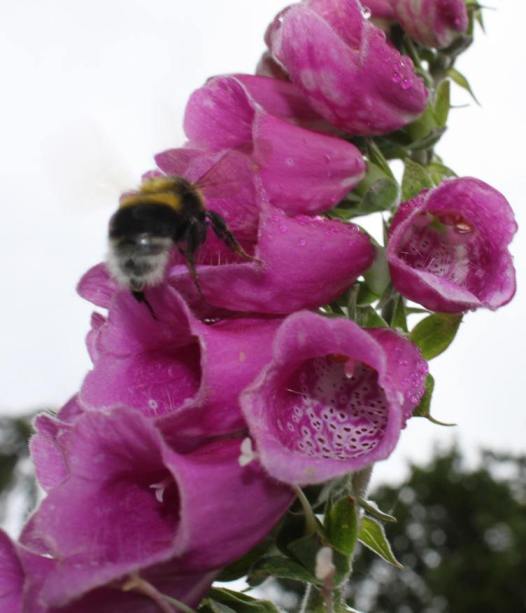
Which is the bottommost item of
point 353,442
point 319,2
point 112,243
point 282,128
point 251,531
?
point 251,531

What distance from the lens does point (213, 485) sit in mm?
1538

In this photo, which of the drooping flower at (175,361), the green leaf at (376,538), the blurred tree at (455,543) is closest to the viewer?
the drooping flower at (175,361)

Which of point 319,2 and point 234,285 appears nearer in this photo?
point 234,285

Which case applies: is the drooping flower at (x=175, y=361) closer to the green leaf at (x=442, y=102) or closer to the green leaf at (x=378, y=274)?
the green leaf at (x=378, y=274)

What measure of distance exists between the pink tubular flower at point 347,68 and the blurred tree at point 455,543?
80.1 feet

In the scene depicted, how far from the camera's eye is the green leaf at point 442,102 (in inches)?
88.1

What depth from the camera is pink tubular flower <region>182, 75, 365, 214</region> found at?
5.95 feet

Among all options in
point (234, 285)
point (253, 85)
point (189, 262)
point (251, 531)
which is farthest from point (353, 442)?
point (253, 85)

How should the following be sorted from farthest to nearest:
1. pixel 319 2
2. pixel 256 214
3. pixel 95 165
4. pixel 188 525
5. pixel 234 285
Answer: pixel 95 165
pixel 319 2
pixel 256 214
pixel 234 285
pixel 188 525

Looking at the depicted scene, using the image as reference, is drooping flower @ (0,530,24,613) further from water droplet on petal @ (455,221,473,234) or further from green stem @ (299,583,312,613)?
water droplet on petal @ (455,221,473,234)

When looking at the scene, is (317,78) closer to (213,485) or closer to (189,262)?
(189,262)

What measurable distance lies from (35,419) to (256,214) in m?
0.54

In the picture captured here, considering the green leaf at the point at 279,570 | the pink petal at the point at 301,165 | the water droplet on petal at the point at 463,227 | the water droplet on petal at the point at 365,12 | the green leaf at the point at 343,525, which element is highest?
the water droplet on petal at the point at 365,12

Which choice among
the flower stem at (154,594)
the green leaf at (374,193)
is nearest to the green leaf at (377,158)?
the green leaf at (374,193)
